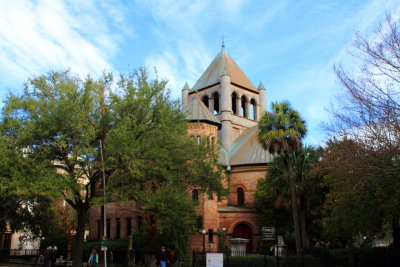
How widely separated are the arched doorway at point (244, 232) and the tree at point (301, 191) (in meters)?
2.56

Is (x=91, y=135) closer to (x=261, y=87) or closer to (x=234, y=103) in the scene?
(x=234, y=103)

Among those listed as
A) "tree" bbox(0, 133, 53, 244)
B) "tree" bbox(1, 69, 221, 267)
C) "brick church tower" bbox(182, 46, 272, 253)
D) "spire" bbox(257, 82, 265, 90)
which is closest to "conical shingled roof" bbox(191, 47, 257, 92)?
"brick church tower" bbox(182, 46, 272, 253)

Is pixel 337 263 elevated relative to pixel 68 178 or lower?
lower

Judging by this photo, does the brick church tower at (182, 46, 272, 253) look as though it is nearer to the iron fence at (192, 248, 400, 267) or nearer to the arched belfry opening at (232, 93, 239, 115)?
the arched belfry opening at (232, 93, 239, 115)

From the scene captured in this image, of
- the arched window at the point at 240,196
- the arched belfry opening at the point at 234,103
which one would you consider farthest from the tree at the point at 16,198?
the arched belfry opening at the point at 234,103

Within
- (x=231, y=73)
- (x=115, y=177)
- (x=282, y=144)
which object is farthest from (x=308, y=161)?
(x=231, y=73)

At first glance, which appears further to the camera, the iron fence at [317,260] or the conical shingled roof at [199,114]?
the conical shingled roof at [199,114]

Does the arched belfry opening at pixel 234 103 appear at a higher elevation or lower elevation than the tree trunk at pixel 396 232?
higher

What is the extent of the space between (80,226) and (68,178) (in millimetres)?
3928

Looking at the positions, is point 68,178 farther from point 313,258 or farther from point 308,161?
point 308,161

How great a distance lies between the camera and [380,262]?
791 inches

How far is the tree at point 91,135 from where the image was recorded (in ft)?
64.2

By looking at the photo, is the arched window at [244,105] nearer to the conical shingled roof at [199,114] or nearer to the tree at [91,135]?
the conical shingled roof at [199,114]

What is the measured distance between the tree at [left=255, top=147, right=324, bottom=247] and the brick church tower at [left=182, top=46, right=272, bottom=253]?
9.41 ft
